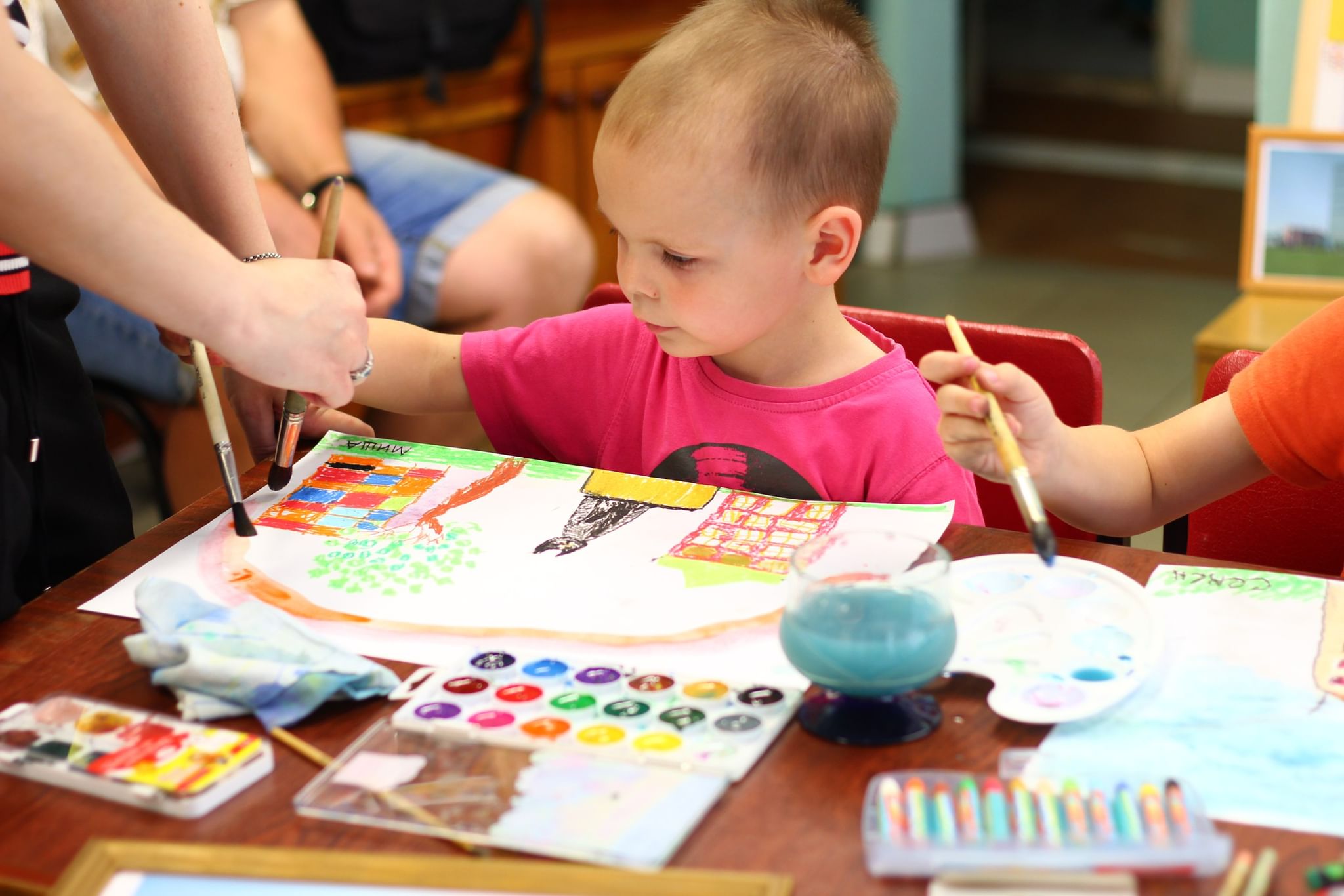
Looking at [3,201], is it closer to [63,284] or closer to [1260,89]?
[63,284]

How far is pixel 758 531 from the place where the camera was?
1004 mm

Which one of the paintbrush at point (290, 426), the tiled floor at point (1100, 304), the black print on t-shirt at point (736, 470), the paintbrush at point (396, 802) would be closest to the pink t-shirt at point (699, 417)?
the black print on t-shirt at point (736, 470)

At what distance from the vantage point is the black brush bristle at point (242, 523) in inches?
40.4

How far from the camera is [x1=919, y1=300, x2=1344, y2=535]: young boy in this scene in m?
1.03

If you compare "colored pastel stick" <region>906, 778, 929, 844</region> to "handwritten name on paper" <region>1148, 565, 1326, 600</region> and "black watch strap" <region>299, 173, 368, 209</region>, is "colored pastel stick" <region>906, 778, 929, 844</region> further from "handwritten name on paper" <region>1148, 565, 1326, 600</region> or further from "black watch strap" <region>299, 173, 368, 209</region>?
"black watch strap" <region>299, 173, 368, 209</region>

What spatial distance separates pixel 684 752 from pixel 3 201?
51 cm

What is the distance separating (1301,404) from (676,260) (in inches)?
19.0

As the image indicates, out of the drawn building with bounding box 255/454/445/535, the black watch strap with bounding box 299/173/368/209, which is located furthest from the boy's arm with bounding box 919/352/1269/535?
the black watch strap with bounding box 299/173/368/209

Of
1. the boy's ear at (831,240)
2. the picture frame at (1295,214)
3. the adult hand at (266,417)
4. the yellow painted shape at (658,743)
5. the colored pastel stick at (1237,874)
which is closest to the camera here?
the colored pastel stick at (1237,874)

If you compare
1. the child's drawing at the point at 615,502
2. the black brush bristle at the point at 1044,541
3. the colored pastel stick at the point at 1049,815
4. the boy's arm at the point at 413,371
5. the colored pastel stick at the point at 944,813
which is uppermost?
the black brush bristle at the point at 1044,541

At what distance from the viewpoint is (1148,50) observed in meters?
6.08

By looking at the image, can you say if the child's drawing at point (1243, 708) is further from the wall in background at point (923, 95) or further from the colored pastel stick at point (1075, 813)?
the wall in background at point (923, 95)

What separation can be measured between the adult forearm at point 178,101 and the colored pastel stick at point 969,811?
0.80 metres

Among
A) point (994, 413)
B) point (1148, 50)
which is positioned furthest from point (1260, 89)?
point (1148, 50)
